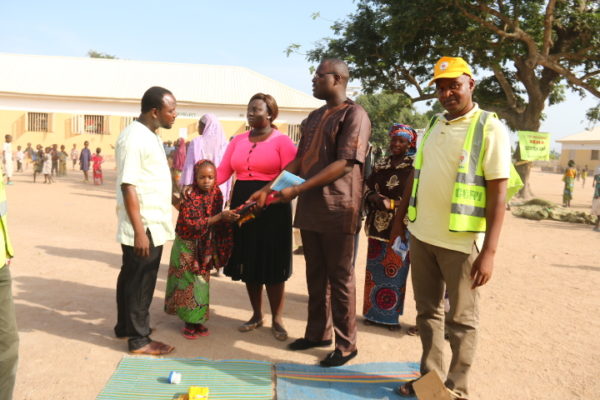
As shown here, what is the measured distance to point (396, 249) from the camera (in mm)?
4148

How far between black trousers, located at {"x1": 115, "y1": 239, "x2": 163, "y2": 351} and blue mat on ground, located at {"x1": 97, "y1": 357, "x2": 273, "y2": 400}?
196 mm

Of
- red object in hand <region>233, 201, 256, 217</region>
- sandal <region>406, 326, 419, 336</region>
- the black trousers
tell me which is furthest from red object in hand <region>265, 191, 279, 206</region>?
sandal <region>406, 326, 419, 336</region>

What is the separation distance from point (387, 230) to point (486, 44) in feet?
37.0

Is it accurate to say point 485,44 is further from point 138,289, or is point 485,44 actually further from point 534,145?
point 138,289

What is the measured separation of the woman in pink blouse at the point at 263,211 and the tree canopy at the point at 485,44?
9987mm

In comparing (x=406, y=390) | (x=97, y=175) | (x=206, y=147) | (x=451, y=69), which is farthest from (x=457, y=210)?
(x=97, y=175)

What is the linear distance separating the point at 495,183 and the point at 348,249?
1161 mm

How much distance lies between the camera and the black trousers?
3.42 m

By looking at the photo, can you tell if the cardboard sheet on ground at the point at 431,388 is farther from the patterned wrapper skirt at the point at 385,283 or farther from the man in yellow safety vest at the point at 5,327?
the man in yellow safety vest at the point at 5,327

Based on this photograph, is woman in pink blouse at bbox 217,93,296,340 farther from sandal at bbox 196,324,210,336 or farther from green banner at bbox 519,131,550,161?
green banner at bbox 519,131,550,161

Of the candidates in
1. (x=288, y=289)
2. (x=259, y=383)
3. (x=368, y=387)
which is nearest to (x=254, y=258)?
(x=259, y=383)

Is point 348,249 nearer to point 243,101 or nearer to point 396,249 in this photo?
point 396,249

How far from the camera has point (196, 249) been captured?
384 cm

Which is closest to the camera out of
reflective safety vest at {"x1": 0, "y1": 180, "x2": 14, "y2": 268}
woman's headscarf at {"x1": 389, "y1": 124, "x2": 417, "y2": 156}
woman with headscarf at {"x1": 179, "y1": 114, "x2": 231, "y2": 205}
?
reflective safety vest at {"x1": 0, "y1": 180, "x2": 14, "y2": 268}
